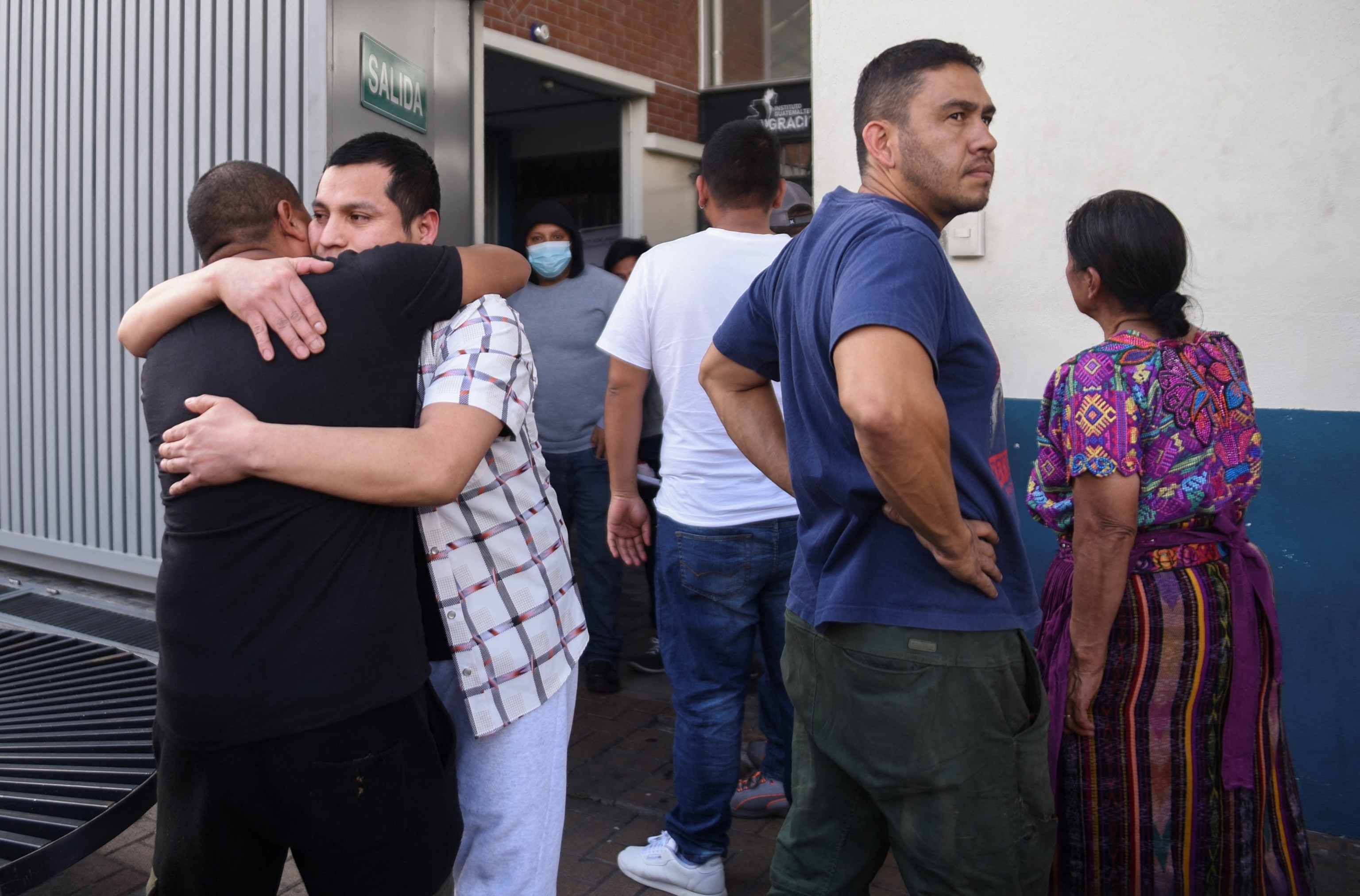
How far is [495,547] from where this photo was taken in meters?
1.88

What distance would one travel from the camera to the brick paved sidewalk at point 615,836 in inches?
121

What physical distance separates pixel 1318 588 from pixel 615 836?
233 cm

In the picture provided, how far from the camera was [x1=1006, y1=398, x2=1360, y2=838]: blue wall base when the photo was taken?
3.26 m

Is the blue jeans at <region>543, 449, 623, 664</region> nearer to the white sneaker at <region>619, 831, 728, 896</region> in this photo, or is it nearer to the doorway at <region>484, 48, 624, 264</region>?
the white sneaker at <region>619, 831, 728, 896</region>

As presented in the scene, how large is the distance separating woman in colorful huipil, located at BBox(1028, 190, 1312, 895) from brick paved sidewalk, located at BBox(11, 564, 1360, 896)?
0.90m

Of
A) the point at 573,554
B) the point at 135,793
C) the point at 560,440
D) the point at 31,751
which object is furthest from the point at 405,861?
the point at 573,554

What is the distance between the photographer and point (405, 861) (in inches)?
64.8

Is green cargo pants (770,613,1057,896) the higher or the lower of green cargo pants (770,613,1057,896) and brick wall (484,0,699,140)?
the lower

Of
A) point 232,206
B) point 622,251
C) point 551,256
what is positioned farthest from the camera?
point 622,251

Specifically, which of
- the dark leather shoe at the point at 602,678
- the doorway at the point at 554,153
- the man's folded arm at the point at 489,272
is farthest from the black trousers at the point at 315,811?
the doorway at the point at 554,153

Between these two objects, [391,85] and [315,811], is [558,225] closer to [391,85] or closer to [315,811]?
[391,85]

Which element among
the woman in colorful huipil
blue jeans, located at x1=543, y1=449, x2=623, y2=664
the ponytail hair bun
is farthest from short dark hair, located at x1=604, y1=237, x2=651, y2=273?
the ponytail hair bun

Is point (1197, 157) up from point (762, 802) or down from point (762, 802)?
up

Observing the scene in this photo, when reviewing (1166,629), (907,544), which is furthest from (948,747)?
(1166,629)
